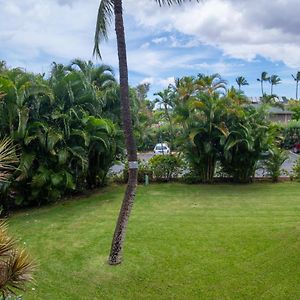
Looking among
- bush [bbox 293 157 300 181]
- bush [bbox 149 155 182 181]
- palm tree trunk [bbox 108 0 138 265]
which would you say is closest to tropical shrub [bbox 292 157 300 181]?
bush [bbox 293 157 300 181]

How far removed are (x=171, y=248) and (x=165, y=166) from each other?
7.01 m

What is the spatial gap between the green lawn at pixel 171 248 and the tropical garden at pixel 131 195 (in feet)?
0.09

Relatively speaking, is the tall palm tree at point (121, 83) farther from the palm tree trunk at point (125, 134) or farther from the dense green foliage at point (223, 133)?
the dense green foliage at point (223, 133)

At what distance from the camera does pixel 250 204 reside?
33.1ft

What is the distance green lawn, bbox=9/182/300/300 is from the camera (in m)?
5.13

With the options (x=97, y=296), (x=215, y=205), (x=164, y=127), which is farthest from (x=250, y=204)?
(x=164, y=127)

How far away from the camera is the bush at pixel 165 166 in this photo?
13508mm

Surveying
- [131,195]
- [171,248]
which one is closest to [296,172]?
[171,248]

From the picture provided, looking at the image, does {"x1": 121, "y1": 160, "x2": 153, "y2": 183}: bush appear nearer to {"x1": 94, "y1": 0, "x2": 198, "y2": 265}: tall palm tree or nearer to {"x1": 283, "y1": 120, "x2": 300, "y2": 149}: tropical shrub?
{"x1": 94, "y1": 0, "x2": 198, "y2": 265}: tall palm tree

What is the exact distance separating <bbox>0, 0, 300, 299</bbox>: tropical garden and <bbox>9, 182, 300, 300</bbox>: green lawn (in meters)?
0.03

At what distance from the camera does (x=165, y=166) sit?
13.5 m

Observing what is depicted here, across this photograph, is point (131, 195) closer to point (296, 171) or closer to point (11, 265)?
point (11, 265)

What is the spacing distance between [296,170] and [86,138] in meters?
7.85

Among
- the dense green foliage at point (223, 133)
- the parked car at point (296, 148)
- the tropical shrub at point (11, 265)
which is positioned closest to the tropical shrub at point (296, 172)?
the dense green foliage at point (223, 133)
